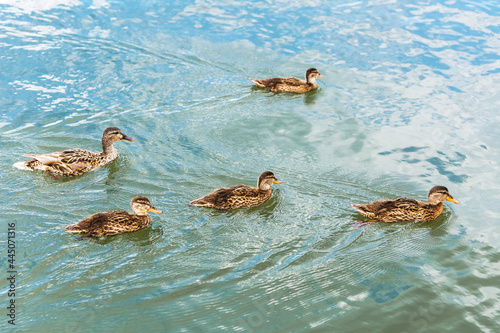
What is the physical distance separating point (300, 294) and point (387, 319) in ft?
2.79

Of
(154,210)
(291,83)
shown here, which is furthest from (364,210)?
(291,83)

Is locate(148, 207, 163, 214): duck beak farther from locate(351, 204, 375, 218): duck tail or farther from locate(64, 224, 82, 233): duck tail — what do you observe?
locate(351, 204, 375, 218): duck tail

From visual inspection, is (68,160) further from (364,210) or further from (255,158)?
(364,210)

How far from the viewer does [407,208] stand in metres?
6.50

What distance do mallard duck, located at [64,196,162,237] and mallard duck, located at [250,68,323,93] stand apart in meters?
4.77

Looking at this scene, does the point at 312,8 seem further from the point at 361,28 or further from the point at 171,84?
the point at 171,84

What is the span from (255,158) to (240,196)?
4.48ft

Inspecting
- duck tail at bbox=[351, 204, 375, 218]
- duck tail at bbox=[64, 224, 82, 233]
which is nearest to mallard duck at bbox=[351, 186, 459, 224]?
duck tail at bbox=[351, 204, 375, 218]

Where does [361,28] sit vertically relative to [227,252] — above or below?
above

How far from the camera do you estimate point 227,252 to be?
575 centimetres

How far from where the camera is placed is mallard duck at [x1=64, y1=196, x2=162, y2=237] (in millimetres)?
5934

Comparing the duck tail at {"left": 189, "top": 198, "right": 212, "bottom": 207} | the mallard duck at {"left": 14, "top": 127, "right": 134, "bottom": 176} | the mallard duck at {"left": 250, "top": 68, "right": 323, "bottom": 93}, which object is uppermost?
the mallard duck at {"left": 250, "top": 68, "right": 323, "bottom": 93}

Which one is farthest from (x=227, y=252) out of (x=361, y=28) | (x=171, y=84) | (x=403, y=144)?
(x=361, y=28)

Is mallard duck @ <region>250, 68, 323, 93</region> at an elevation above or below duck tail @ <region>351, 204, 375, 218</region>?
above
